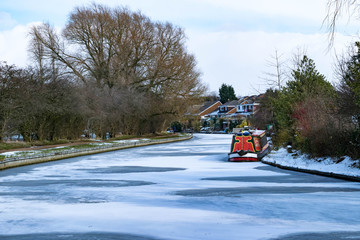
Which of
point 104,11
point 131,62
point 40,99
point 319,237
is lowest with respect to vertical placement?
point 319,237

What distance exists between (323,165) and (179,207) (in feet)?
36.4

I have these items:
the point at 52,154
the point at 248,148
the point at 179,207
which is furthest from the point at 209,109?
the point at 179,207

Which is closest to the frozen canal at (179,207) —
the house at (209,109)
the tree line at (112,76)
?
the tree line at (112,76)

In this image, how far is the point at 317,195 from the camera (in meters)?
14.1

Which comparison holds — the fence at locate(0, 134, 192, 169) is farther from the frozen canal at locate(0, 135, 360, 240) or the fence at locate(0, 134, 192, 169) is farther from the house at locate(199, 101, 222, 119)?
the house at locate(199, 101, 222, 119)

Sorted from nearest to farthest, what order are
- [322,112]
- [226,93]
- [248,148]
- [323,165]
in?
1. [323,165]
2. [322,112]
3. [248,148]
4. [226,93]

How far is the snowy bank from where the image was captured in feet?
60.6

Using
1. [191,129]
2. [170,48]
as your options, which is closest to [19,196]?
[170,48]

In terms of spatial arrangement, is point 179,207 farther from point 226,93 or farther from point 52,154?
point 226,93

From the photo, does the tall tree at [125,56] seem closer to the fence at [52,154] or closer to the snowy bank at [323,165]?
the fence at [52,154]

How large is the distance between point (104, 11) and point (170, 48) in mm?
9501

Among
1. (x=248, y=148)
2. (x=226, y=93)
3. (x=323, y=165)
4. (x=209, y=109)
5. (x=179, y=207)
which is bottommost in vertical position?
(x=179, y=207)

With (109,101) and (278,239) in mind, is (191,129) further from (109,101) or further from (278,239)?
(278,239)

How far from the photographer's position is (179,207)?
12312 millimetres
